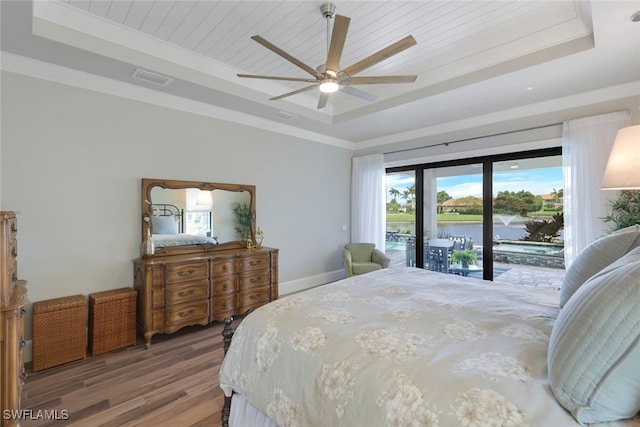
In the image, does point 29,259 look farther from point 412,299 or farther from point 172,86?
point 412,299

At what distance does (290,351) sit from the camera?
138cm

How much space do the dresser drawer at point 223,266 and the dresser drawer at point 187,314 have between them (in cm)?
34

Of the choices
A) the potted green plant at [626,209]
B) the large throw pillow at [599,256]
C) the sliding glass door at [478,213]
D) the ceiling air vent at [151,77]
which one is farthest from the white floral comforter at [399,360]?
the ceiling air vent at [151,77]

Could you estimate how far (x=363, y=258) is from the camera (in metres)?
4.96

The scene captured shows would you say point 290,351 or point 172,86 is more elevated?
point 172,86

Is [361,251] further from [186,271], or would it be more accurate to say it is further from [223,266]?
[186,271]

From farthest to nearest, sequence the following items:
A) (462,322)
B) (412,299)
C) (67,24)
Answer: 1. (67,24)
2. (412,299)
3. (462,322)

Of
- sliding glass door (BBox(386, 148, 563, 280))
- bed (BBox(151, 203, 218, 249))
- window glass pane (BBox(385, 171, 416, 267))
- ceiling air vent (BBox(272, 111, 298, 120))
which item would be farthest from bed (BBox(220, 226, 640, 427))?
window glass pane (BBox(385, 171, 416, 267))

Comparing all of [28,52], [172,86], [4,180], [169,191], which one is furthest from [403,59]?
[4,180]

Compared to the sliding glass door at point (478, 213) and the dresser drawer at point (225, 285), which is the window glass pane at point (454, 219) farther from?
the dresser drawer at point (225, 285)

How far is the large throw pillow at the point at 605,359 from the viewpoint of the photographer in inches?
32.4

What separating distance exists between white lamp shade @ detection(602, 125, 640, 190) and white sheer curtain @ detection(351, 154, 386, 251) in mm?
A: 3363

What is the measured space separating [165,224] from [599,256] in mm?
3736

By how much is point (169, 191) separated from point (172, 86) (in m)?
1.16
